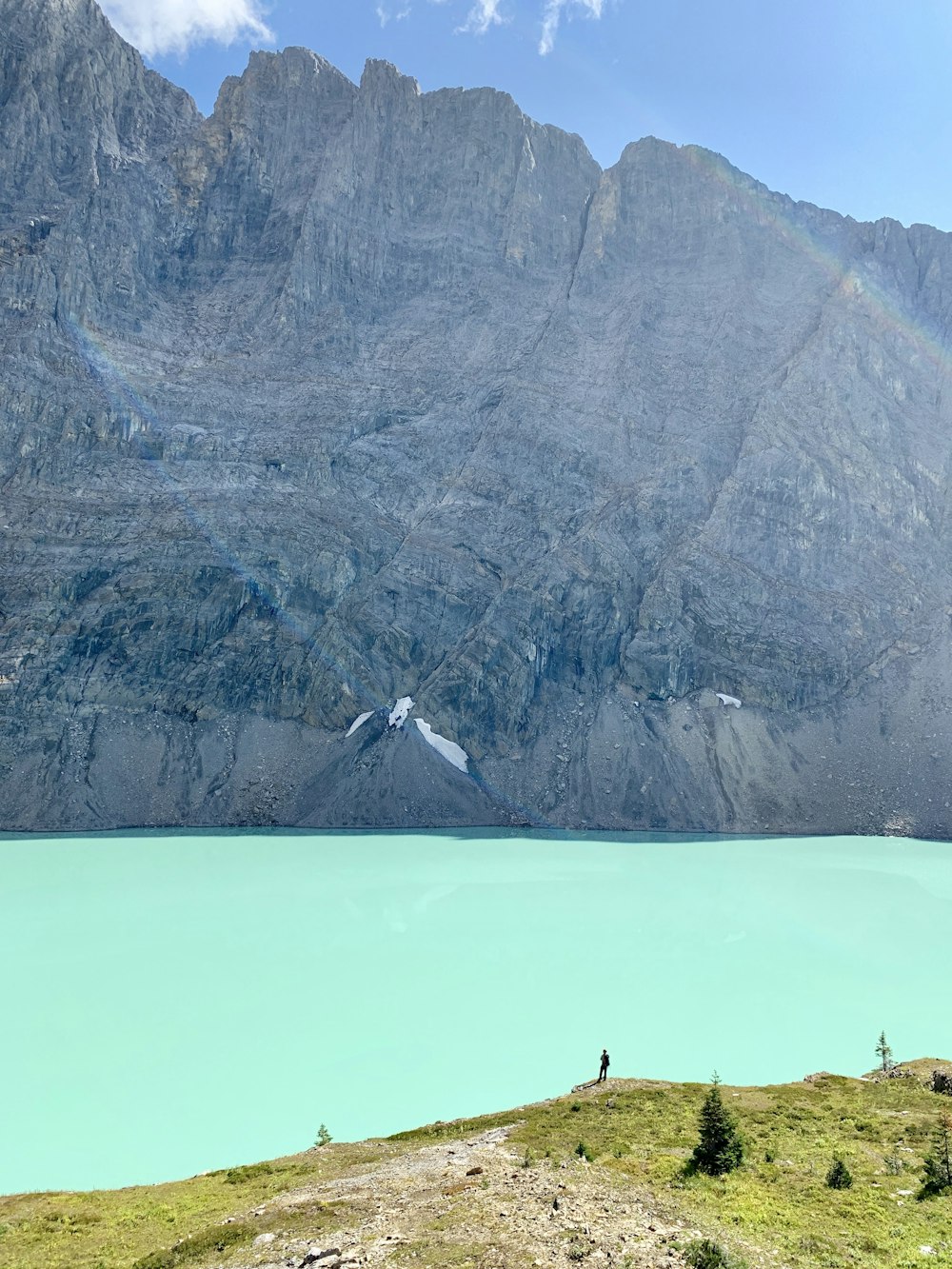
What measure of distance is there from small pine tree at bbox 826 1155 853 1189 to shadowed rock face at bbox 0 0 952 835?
161 ft

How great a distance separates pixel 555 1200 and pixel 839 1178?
3.92m

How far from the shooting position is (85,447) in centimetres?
7050

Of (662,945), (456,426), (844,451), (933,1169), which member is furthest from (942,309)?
(933,1169)

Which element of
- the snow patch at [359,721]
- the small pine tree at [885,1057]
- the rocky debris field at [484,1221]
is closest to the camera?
the rocky debris field at [484,1221]

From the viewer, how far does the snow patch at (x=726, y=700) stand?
6712cm

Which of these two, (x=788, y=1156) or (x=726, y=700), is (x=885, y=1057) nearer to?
(x=788, y=1156)

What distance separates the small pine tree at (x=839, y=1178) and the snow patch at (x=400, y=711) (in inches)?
2148

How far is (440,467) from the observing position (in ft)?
252

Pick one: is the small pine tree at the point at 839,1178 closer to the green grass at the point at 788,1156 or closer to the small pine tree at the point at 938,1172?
the green grass at the point at 788,1156

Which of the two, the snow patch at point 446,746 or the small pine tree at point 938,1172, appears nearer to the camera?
the small pine tree at point 938,1172

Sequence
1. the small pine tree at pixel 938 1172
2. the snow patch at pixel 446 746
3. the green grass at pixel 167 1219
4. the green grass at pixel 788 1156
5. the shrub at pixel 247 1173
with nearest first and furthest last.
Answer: the green grass at pixel 788 1156, the green grass at pixel 167 1219, the small pine tree at pixel 938 1172, the shrub at pixel 247 1173, the snow patch at pixel 446 746

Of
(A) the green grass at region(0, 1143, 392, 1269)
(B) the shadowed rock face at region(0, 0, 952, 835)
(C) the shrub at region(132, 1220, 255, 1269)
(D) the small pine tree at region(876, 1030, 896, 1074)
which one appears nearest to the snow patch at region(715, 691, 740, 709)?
(B) the shadowed rock face at region(0, 0, 952, 835)

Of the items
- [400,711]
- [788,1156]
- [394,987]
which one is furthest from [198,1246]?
[400,711]

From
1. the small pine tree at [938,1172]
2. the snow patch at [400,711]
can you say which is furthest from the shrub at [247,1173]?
the snow patch at [400,711]
